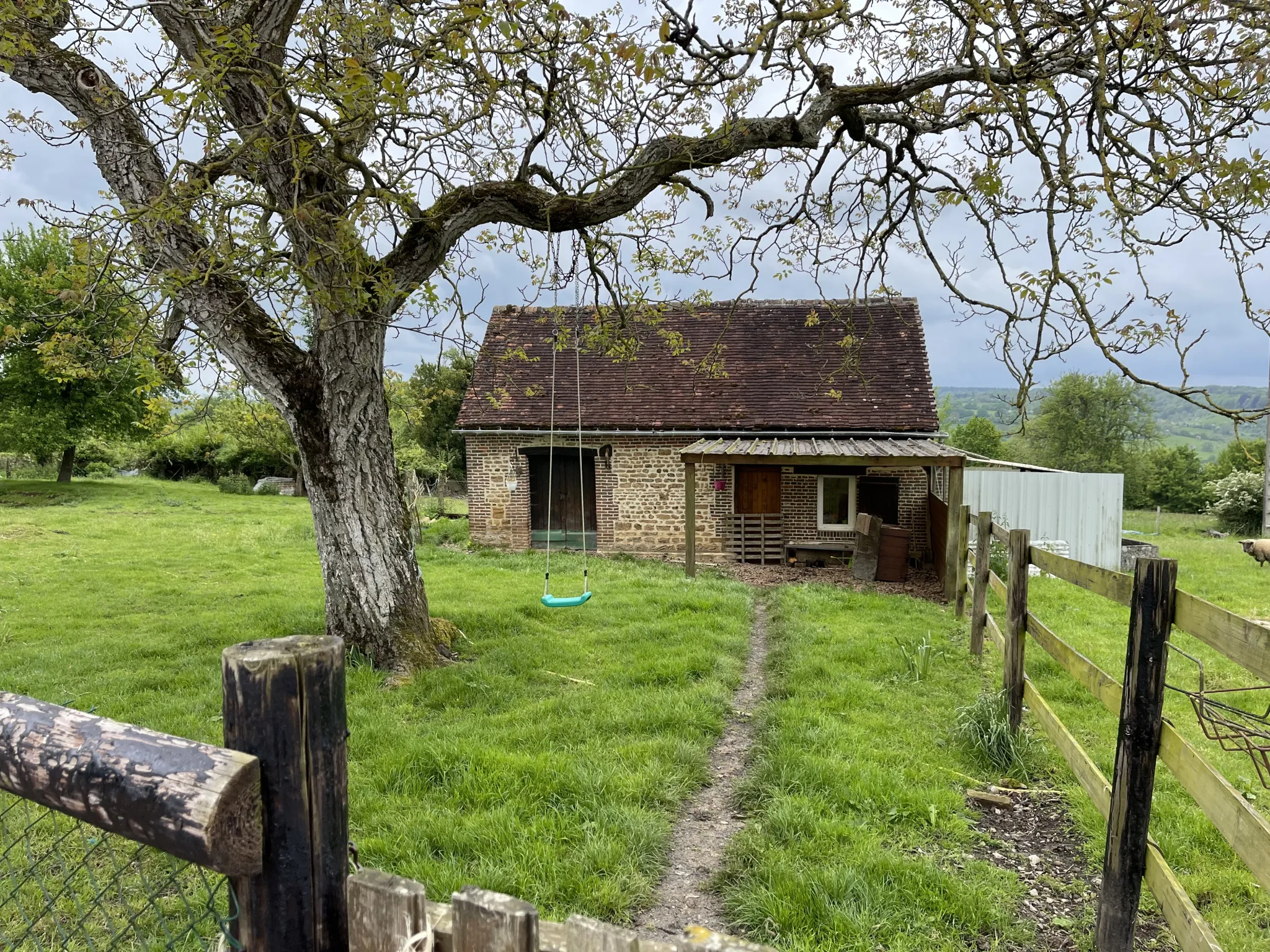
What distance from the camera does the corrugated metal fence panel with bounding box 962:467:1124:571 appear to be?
14.0 meters

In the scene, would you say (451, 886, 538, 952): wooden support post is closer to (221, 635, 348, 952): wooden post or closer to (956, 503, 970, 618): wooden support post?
(221, 635, 348, 952): wooden post

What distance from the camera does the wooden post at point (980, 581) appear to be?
23.5ft

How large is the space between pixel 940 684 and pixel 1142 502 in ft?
127

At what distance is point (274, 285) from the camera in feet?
16.7

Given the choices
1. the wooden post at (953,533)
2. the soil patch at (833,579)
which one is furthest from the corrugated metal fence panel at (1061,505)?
the wooden post at (953,533)

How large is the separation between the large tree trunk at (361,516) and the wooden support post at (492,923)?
5.88 metres

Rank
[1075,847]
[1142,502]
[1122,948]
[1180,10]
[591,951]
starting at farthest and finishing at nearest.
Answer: [1142,502], [1180,10], [1075,847], [1122,948], [591,951]

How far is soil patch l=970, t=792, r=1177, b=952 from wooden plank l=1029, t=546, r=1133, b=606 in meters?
1.34

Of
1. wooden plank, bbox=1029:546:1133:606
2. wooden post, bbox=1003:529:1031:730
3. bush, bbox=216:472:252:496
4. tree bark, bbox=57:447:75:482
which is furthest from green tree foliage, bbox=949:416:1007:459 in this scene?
tree bark, bbox=57:447:75:482

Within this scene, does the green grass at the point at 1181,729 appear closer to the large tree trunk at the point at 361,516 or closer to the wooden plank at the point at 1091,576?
the wooden plank at the point at 1091,576

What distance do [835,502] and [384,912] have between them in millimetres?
15258

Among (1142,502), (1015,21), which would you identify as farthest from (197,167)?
(1142,502)

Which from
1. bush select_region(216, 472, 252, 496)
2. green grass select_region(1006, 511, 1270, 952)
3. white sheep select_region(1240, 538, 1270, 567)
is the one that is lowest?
green grass select_region(1006, 511, 1270, 952)

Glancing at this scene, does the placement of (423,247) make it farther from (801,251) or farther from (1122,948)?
(1122,948)
